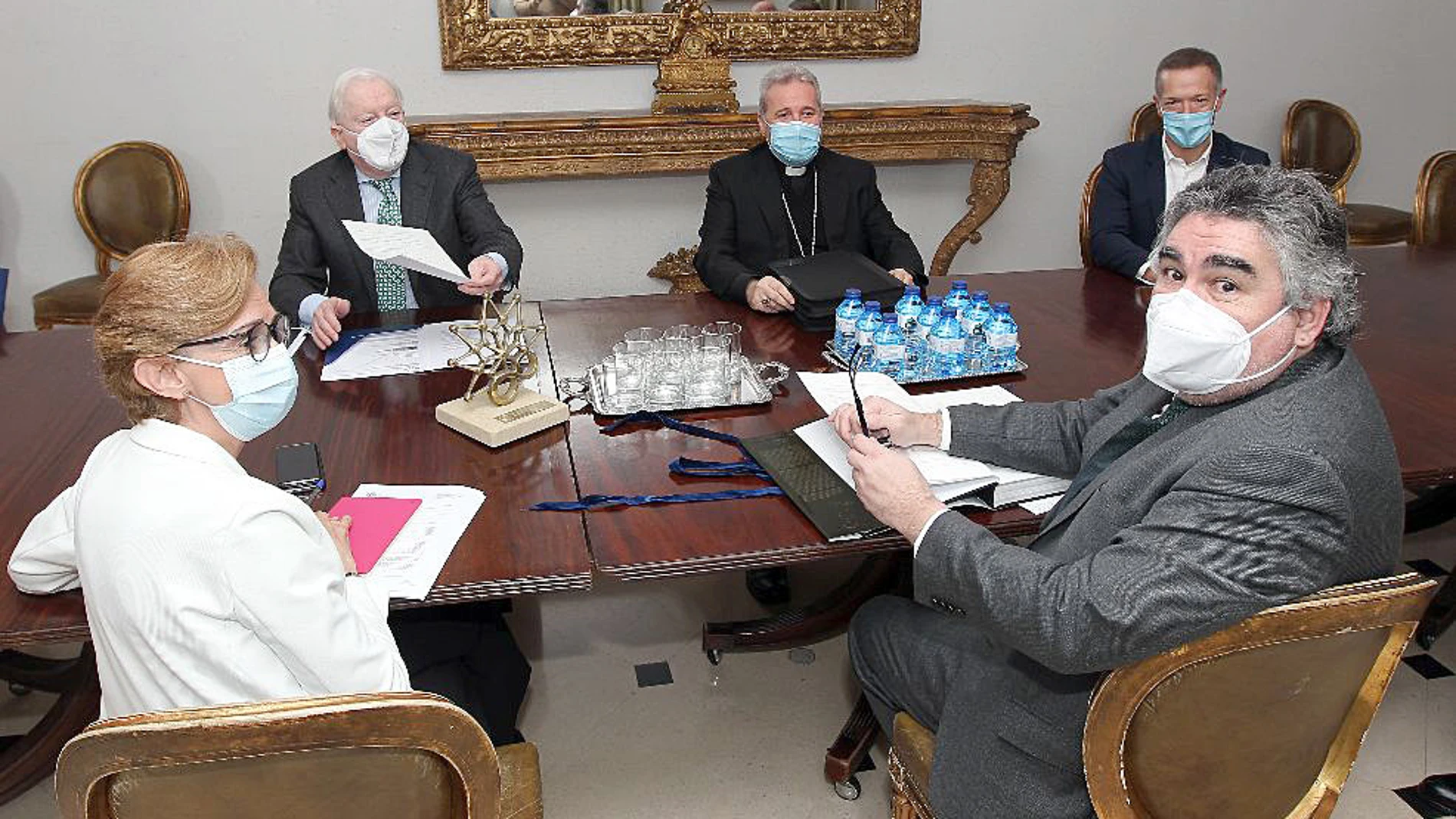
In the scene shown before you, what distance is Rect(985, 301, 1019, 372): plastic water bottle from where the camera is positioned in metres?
2.33

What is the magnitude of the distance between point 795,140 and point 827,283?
→ 0.74 metres

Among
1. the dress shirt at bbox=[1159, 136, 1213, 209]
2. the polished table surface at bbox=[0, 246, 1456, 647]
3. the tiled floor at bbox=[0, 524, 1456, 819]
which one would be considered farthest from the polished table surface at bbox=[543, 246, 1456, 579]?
the tiled floor at bbox=[0, 524, 1456, 819]

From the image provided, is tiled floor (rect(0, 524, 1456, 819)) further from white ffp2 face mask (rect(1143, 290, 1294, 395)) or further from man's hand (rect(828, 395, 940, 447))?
white ffp2 face mask (rect(1143, 290, 1294, 395))

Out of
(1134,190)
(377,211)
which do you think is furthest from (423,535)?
(1134,190)

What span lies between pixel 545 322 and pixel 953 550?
5.07 feet

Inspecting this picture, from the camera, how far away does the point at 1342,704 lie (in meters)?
1.44

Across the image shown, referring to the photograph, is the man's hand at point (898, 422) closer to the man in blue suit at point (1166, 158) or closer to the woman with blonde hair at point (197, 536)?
the woman with blonde hair at point (197, 536)

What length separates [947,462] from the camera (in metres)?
1.93

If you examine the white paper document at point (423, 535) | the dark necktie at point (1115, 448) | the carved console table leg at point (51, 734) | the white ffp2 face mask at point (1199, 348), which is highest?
the white ffp2 face mask at point (1199, 348)

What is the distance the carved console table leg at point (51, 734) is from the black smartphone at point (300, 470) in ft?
1.99

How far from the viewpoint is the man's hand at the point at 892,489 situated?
63.9 inches

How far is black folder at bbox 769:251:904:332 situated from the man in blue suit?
0.97 metres

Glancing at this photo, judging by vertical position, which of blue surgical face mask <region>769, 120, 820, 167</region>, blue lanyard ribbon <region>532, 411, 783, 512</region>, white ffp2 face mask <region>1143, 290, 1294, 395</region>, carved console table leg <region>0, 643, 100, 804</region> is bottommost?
carved console table leg <region>0, 643, 100, 804</region>

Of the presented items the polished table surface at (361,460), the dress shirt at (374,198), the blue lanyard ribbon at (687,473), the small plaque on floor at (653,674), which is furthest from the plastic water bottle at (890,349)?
the dress shirt at (374,198)
